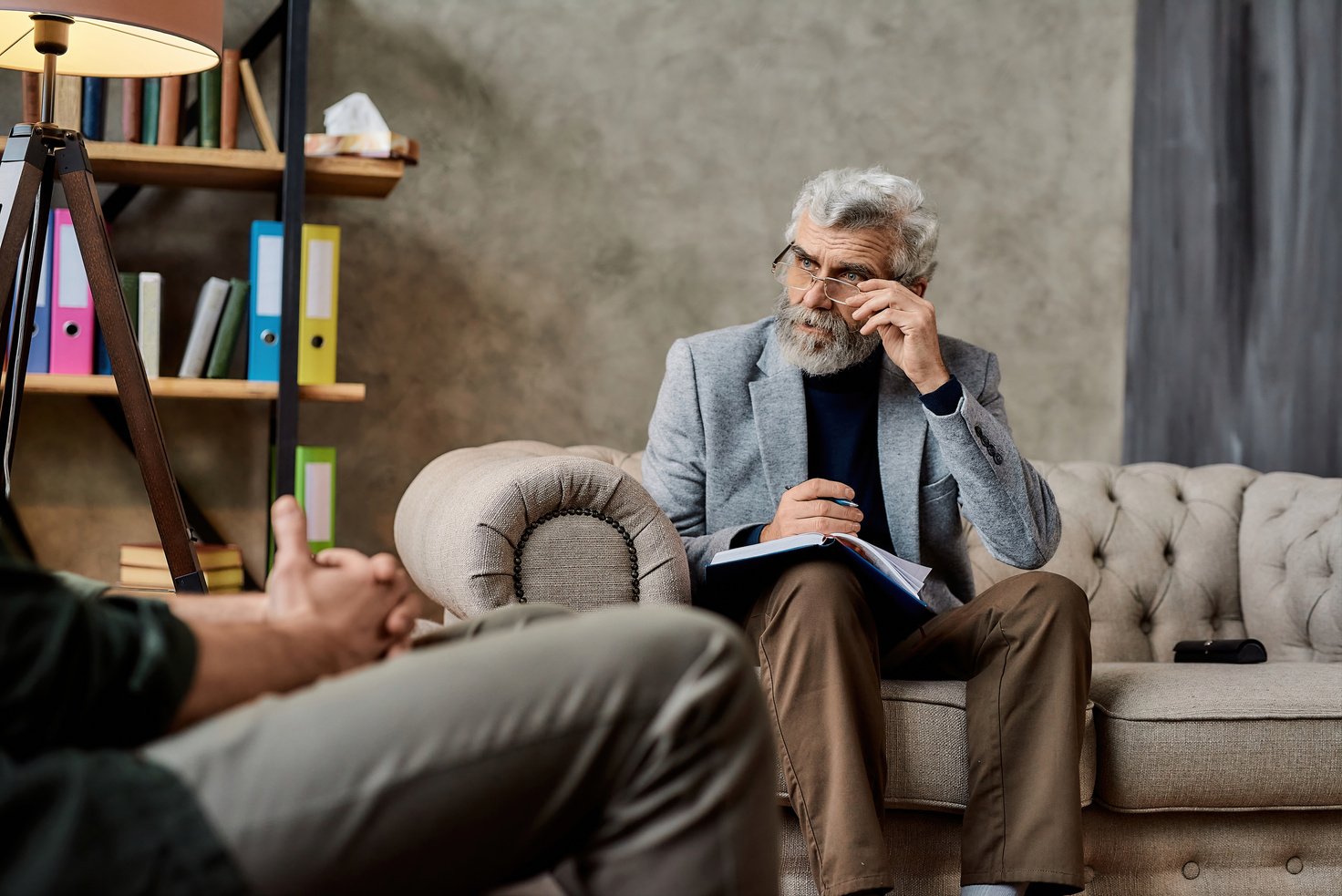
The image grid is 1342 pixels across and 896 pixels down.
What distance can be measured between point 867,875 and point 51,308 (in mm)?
1794

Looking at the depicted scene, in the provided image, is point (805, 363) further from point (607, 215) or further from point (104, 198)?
point (104, 198)

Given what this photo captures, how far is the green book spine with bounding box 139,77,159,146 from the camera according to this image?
7.88 feet

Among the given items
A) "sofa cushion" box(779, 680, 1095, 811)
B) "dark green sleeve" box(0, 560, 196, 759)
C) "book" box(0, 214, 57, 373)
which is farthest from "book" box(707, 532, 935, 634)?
"book" box(0, 214, 57, 373)

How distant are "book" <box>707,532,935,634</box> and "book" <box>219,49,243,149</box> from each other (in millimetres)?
1344

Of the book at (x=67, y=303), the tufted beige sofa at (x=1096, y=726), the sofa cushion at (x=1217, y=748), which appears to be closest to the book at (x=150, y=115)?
the book at (x=67, y=303)

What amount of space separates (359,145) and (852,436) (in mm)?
1157

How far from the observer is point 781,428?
204 cm

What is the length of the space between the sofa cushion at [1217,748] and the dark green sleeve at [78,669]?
4.68ft

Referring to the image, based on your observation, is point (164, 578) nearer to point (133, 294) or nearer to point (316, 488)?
point (316, 488)

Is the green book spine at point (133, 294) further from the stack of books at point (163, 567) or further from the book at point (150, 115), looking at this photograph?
the stack of books at point (163, 567)

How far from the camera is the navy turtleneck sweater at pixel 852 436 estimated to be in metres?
2.05

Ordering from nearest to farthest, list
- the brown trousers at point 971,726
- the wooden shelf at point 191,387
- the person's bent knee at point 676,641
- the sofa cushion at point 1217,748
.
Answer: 1. the person's bent knee at point 676,641
2. the brown trousers at point 971,726
3. the sofa cushion at point 1217,748
4. the wooden shelf at point 191,387

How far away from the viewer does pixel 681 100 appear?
9.60 feet

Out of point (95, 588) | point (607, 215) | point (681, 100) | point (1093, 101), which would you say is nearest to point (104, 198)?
point (607, 215)
